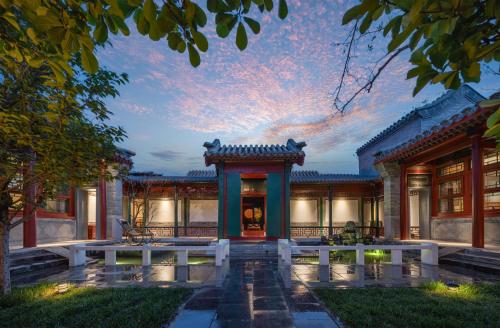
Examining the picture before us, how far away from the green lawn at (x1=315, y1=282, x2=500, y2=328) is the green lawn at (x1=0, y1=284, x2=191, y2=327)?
2.47 meters

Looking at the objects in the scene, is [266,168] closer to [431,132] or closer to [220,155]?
[220,155]

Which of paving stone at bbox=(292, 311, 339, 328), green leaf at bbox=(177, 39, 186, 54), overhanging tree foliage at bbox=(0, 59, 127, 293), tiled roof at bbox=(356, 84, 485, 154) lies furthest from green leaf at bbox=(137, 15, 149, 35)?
tiled roof at bbox=(356, 84, 485, 154)

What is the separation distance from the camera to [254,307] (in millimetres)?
4465

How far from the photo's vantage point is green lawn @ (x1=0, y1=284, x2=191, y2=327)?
3.69 m

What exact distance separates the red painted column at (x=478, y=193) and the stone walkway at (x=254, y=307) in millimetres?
5932

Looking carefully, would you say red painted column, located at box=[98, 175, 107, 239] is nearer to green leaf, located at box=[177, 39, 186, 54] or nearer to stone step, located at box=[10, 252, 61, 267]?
stone step, located at box=[10, 252, 61, 267]

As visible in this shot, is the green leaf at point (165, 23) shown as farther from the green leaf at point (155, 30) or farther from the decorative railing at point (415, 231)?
the decorative railing at point (415, 231)

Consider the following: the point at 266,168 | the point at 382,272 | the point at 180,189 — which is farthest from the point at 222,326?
the point at 180,189

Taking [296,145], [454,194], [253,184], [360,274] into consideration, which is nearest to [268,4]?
[360,274]

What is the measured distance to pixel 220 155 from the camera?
1240 centimetres

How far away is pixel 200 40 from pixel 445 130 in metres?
9.25

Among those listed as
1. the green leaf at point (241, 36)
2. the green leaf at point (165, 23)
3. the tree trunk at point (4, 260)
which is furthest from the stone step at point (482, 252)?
the tree trunk at point (4, 260)

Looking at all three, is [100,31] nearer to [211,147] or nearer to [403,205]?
[211,147]

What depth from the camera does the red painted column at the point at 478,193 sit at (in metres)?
8.28
